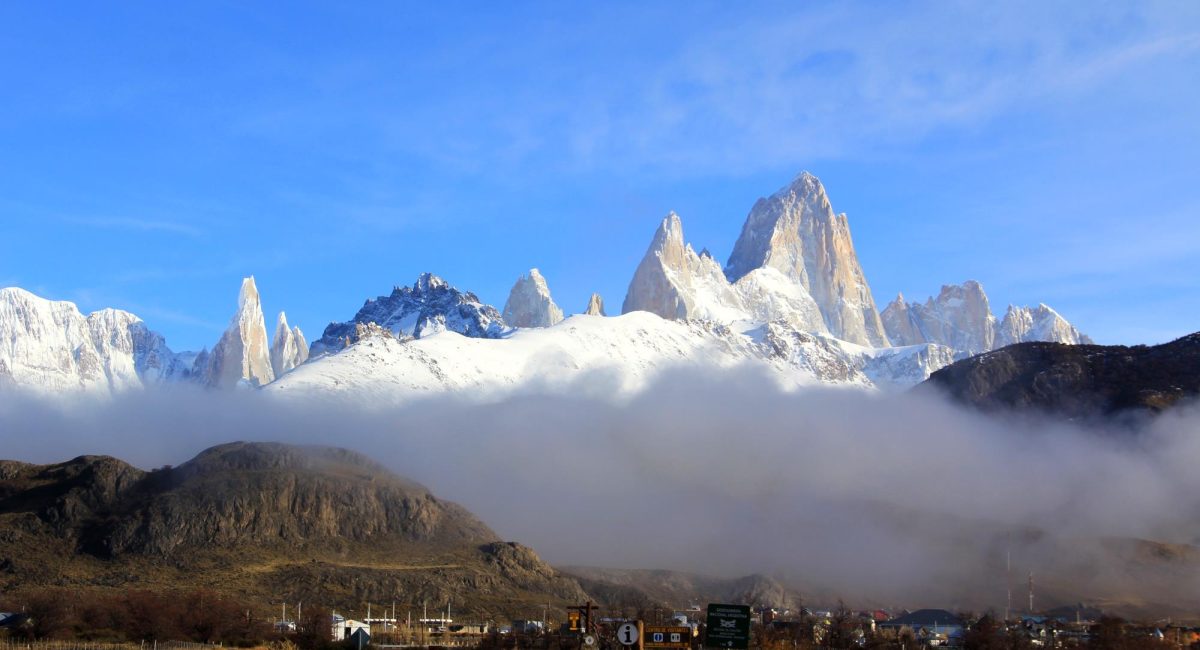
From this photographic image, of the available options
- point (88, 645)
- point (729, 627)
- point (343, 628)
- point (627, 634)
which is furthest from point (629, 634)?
point (343, 628)

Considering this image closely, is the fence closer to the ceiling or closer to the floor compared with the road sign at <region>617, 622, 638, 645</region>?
closer to the floor

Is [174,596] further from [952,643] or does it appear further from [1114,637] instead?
[1114,637]

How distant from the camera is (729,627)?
85938 millimetres

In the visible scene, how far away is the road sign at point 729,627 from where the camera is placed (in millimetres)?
86000

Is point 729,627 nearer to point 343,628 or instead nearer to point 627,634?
point 627,634

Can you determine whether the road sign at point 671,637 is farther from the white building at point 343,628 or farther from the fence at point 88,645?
the white building at point 343,628

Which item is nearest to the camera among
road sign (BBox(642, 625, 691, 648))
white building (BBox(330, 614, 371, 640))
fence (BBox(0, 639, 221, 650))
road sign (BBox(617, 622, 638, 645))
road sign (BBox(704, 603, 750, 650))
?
road sign (BBox(617, 622, 638, 645))

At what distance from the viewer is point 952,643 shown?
184375 mm

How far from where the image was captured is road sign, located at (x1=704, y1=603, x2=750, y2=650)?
8600cm

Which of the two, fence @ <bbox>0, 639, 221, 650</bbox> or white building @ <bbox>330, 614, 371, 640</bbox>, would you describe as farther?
white building @ <bbox>330, 614, 371, 640</bbox>

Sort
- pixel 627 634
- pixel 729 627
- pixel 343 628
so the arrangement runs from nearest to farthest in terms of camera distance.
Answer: pixel 627 634 < pixel 729 627 < pixel 343 628

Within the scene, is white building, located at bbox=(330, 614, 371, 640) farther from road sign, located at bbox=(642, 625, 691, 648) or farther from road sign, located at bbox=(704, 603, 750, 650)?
road sign, located at bbox=(704, 603, 750, 650)

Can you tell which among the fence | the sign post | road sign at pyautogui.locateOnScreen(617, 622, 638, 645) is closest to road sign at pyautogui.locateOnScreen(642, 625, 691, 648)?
the sign post

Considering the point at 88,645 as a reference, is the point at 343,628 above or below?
below
